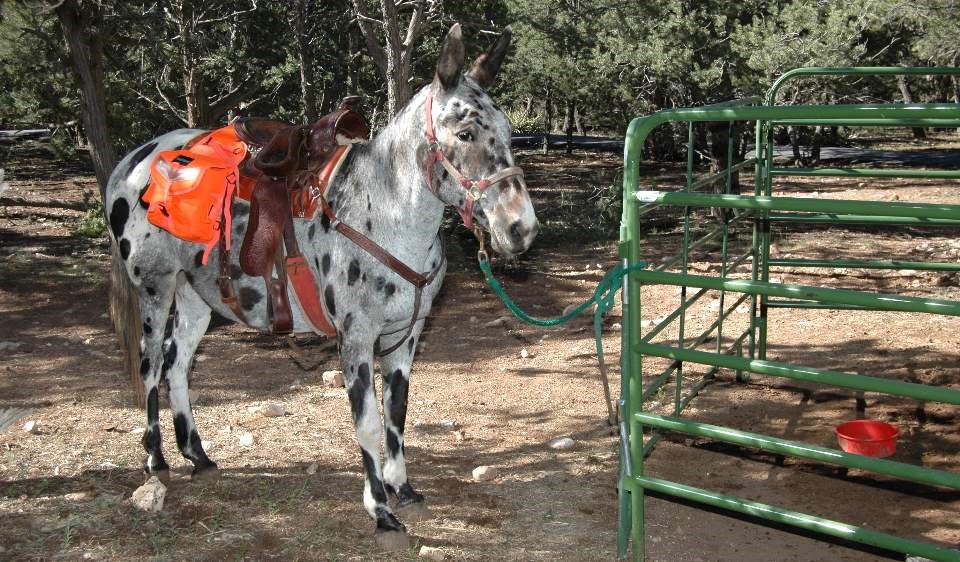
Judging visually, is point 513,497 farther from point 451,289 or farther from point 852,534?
point 451,289

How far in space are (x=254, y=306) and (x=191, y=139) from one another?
3.46 feet

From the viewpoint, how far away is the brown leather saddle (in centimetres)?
399

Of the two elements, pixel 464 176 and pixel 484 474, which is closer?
pixel 464 176

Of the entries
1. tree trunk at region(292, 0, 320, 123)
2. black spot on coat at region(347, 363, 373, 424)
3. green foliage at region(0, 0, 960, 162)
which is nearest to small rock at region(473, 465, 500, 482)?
black spot on coat at region(347, 363, 373, 424)

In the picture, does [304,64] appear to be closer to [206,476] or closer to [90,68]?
[90,68]

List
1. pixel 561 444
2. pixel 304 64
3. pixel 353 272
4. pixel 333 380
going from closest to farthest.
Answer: pixel 353 272
pixel 561 444
pixel 333 380
pixel 304 64

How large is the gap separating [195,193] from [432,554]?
2091 millimetres

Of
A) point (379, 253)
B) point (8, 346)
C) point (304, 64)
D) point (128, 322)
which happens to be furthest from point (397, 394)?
point (304, 64)

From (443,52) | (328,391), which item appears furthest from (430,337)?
(443,52)

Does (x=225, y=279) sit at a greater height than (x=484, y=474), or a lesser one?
greater

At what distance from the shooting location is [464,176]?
134 inches

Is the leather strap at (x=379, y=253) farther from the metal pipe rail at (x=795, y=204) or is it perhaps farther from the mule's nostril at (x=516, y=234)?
the metal pipe rail at (x=795, y=204)

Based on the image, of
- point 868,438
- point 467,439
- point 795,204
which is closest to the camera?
point 795,204

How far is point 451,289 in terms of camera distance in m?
9.20
